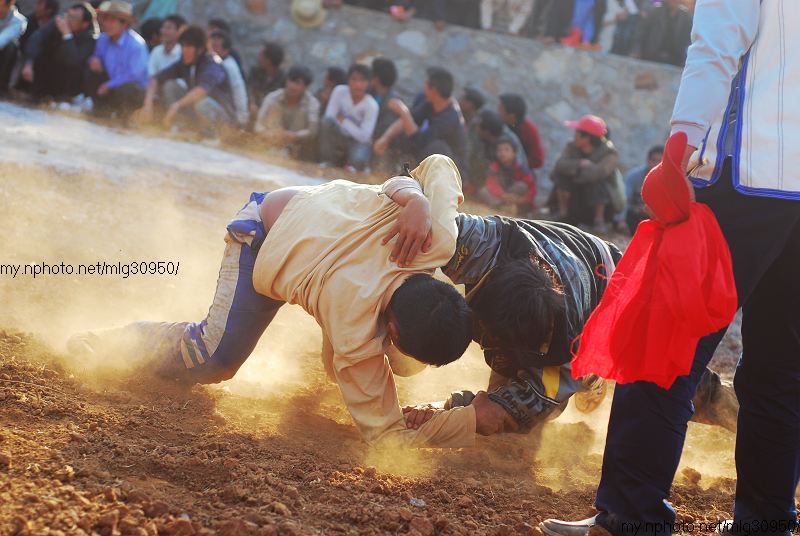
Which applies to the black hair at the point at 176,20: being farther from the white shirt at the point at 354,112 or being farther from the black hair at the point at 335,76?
the white shirt at the point at 354,112

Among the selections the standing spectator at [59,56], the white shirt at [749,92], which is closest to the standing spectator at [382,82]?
the standing spectator at [59,56]

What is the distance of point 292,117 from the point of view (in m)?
9.68

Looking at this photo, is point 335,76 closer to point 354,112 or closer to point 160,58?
point 354,112

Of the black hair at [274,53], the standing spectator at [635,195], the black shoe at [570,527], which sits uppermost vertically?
the black hair at [274,53]

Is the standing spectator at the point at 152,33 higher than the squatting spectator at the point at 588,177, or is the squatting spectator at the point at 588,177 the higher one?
the standing spectator at the point at 152,33

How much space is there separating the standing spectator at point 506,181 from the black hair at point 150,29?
14.3 ft

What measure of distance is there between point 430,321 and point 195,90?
714 cm

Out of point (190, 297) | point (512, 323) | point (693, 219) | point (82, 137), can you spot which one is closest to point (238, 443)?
point (512, 323)

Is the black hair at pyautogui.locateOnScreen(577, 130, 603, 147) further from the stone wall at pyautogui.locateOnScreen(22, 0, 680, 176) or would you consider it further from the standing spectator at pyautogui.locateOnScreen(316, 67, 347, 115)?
the standing spectator at pyautogui.locateOnScreen(316, 67, 347, 115)

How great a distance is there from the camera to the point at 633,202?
9641 millimetres

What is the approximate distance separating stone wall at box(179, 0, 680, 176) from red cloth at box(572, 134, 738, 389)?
8997mm

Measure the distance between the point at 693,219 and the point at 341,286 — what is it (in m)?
1.21

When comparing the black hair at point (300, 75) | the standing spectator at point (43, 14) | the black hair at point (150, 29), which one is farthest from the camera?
the black hair at point (150, 29)

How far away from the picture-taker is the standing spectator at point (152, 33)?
1070 cm
